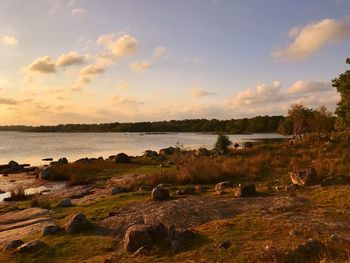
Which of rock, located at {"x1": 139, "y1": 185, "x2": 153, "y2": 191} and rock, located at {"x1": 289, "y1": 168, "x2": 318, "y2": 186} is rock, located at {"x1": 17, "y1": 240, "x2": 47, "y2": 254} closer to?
rock, located at {"x1": 139, "y1": 185, "x2": 153, "y2": 191}

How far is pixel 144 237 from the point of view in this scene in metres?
10.9

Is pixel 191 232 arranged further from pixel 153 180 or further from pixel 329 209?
pixel 153 180

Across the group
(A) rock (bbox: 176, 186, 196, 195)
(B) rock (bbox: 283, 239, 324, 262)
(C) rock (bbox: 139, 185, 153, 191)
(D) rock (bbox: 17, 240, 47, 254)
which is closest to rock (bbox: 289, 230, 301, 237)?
(B) rock (bbox: 283, 239, 324, 262)

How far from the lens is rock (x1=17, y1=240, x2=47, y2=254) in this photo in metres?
11.8

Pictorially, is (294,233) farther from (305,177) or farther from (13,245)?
(305,177)

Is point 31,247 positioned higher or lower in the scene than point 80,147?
higher

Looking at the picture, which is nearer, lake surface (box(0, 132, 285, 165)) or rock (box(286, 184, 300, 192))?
rock (box(286, 184, 300, 192))

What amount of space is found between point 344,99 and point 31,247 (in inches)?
1065

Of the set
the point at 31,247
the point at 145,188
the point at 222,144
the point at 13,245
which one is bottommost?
the point at 13,245

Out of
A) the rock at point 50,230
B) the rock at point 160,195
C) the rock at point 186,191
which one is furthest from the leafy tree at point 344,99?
the rock at point 50,230

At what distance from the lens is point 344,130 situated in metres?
36.2

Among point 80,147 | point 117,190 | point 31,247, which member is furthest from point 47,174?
point 80,147

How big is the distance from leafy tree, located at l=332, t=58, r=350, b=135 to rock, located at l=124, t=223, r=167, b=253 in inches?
942

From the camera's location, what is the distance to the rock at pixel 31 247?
38.7ft
